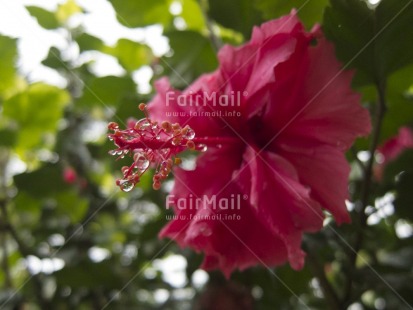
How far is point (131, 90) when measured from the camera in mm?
890

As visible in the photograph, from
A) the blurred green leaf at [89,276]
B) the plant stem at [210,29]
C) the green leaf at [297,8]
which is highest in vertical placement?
the green leaf at [297,8]

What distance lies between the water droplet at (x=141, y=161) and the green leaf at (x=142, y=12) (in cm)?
36

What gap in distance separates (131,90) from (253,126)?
38 cm

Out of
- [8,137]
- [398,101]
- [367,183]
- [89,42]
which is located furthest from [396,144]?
[8,137]

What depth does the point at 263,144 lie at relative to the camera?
22.3 inches

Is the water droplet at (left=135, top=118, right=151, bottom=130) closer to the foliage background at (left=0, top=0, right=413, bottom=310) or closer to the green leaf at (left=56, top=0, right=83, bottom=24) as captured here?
the foliage background at (left=0, top=0, right=413, bottom=310)

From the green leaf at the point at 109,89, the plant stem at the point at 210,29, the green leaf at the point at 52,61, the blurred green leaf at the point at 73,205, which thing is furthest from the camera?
the blurred green leaf at the point at 73,205

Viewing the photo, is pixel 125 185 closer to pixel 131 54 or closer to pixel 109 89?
pixel 109 89

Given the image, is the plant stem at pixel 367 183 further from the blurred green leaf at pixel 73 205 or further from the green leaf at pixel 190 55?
the blurred green leaf at pixel 73 205

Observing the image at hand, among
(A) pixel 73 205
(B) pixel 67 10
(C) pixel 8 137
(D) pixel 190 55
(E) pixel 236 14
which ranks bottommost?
(A) pixel 73 205

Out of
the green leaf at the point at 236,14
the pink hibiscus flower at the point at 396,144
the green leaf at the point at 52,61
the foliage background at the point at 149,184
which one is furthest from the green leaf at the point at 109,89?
the pink hibiscus flower at the point at 396,144

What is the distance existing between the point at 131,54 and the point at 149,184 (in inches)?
10.9

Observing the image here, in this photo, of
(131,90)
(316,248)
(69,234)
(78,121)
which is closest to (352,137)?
(316,248)

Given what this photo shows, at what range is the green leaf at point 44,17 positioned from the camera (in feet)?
3.46
